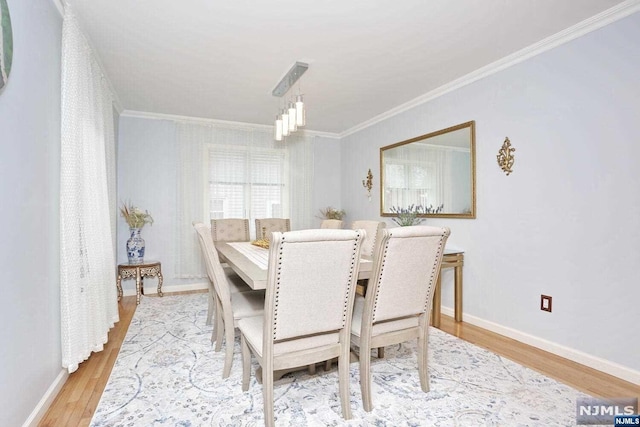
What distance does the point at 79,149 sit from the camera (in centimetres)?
215

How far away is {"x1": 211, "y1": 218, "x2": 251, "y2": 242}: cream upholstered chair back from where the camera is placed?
3.95 m

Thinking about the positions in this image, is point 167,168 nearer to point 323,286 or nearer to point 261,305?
point 261,305

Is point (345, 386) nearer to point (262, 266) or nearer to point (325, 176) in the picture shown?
point (262, 266)

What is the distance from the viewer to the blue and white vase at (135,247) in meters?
3.99

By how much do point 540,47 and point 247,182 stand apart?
3.71 m

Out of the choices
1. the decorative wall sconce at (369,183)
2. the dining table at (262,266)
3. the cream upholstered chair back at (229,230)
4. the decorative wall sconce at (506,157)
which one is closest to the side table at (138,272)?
the cream upholstered chair back at (229,230)

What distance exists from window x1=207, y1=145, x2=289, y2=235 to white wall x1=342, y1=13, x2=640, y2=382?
271cm

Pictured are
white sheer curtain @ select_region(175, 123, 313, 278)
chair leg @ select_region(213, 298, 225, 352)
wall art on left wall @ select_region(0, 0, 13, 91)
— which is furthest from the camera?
white sheer curtain @ select_region(175, 123, 313, 278)

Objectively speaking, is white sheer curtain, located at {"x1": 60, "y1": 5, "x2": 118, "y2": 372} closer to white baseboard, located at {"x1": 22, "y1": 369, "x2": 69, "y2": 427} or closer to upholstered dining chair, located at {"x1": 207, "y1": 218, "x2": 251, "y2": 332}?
white baseboard, located at {"x1": 22, "y1": 369, "x2": 69, "y2": 427}

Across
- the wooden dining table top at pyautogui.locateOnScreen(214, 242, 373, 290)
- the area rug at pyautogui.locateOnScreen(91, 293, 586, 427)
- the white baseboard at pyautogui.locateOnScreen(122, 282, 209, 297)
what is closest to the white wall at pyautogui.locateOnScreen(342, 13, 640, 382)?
the area rug at pyautogui.locateOnScreen(91, 293, 586, 427)

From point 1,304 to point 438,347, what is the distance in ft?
8.86

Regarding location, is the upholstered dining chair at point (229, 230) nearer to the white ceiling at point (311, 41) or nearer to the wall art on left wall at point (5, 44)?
the white ceiling at point (311, 41)

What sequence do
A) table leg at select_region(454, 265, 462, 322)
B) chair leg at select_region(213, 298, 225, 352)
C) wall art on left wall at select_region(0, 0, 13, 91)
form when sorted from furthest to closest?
table leg at select_region(454, 265, 462, 322)
chair leg at select_region(213, 298, 225, 352)
wall art on left wall at select_region(0, 0, 13, 91)

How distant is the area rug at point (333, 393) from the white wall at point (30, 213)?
0.44m
